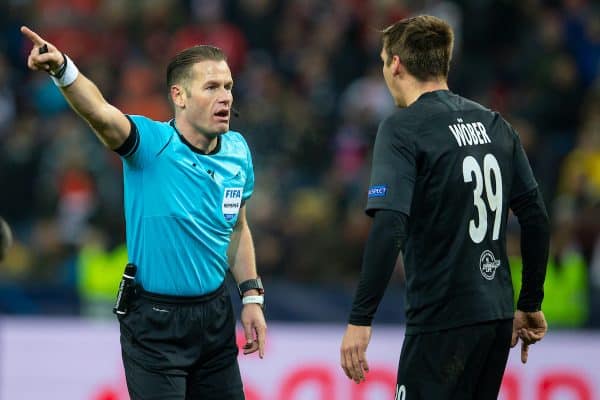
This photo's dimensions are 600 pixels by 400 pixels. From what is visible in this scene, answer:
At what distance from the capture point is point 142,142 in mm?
4750

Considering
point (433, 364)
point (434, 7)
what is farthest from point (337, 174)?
point (433, 364)

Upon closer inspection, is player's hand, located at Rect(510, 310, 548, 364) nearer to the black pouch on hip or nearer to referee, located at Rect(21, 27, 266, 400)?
referee, located at Rect(21, 27, 266, 400)

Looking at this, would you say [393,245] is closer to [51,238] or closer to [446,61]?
[446,61]

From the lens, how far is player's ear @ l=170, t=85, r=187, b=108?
4.97 m

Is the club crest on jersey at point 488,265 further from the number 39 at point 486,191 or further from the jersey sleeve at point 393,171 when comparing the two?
the jersey sleeve at point 393,171

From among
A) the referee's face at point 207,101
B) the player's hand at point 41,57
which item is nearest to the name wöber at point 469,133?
the referee's face at point 207,101

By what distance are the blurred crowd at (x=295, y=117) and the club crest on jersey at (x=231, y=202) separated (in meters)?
4.02

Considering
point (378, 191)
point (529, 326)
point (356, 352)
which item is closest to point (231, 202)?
point (378, 191)

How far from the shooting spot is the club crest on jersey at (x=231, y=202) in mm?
5016

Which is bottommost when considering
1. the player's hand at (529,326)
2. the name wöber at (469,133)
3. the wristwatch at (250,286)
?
the player's hand at (529,326)

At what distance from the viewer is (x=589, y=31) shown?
37.0ft

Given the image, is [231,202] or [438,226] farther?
[231,202]

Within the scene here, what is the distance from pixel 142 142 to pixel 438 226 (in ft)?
4.18

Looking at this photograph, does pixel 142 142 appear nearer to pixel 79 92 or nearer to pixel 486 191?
pixel 79 92
